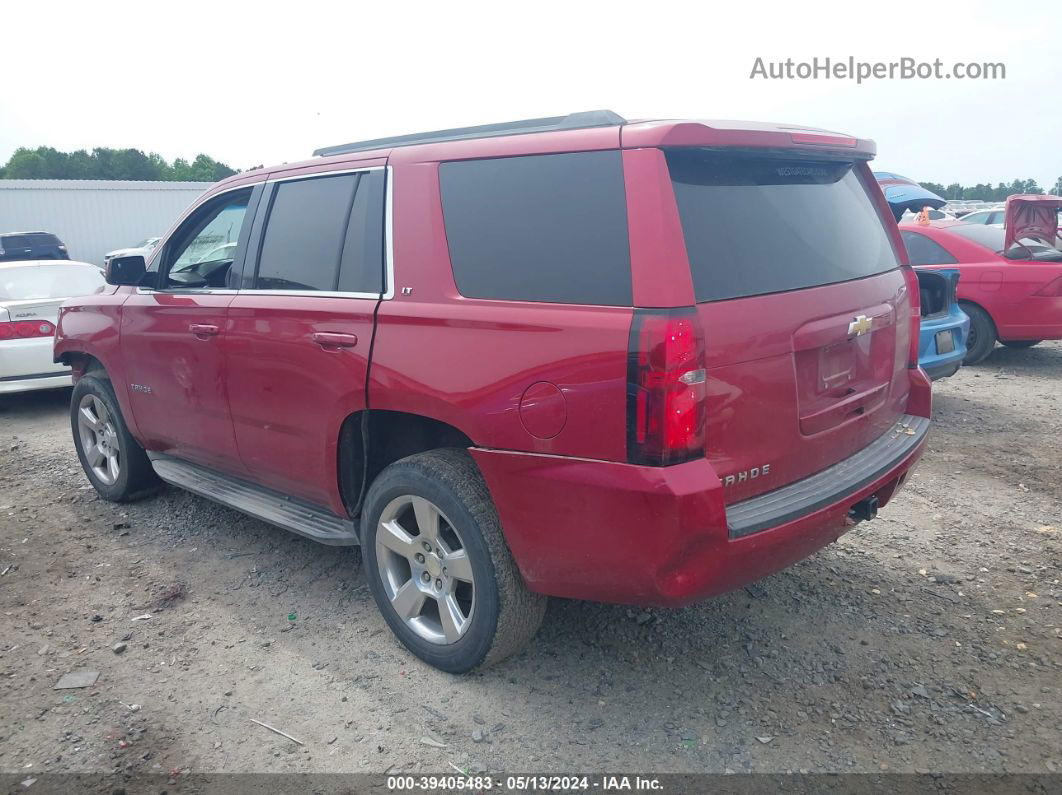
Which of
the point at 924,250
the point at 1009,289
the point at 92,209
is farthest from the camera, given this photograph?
the point at 92,209

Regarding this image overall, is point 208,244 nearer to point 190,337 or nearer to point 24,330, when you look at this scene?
point 190,337

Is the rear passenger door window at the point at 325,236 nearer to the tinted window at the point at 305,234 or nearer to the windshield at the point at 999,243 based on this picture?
the tinted window at the point at 305,234

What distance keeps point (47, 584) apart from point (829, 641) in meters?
3.78

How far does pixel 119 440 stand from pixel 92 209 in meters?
32.8

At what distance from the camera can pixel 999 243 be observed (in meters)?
8.71

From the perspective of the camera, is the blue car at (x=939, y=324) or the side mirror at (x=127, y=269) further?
the blue car at (x=939, y=324)

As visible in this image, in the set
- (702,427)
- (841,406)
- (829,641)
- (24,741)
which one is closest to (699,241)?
(702,427)

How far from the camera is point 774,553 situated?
2770 mm

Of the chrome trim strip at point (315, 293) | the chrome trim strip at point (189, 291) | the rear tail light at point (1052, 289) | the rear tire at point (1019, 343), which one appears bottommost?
the rear tire at point (1019, 343)

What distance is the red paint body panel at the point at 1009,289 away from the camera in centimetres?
832

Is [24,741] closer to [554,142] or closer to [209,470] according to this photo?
[209,470]

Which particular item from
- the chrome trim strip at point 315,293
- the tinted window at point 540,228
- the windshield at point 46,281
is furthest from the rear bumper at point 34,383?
the tinted window at point 540,228

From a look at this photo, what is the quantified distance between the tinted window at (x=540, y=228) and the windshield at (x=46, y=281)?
644cm

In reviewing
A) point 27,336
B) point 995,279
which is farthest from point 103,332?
point 995,279
